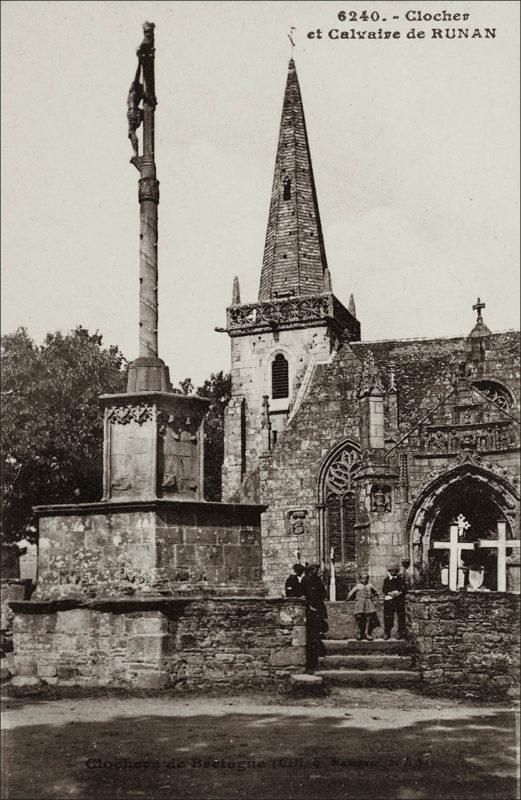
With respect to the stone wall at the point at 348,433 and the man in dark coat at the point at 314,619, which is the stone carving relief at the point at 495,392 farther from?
the man in dark coat at the point at 314,619

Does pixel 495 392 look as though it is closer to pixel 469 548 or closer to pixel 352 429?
pixel 352 429

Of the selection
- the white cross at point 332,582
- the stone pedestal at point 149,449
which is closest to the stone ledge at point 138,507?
the stone pedestal at point 149,449

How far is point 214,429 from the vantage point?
1827 inches

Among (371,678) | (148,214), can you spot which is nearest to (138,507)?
(371,678)

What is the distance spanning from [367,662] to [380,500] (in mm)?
6435

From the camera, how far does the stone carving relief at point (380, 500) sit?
61.4 ft

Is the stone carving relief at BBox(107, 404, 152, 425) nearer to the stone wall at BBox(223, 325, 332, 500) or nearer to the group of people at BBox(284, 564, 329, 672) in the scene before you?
the group of people at BBox(284, 564, 329, 672)

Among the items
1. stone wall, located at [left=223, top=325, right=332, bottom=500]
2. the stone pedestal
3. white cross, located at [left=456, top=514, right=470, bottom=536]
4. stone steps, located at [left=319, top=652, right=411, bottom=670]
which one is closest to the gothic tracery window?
stone wall, located at [left=223, top=325, right=332, bottom=500]

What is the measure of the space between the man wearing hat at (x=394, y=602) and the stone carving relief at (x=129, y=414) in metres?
4.68

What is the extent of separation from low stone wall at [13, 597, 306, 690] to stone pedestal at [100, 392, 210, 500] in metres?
1.54

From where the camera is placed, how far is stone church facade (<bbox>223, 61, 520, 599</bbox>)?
19.4 m

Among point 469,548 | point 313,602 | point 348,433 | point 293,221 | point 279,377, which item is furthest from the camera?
point 293,221

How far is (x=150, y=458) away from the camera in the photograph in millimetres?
11898

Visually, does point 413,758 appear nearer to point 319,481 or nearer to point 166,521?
point 166,521
